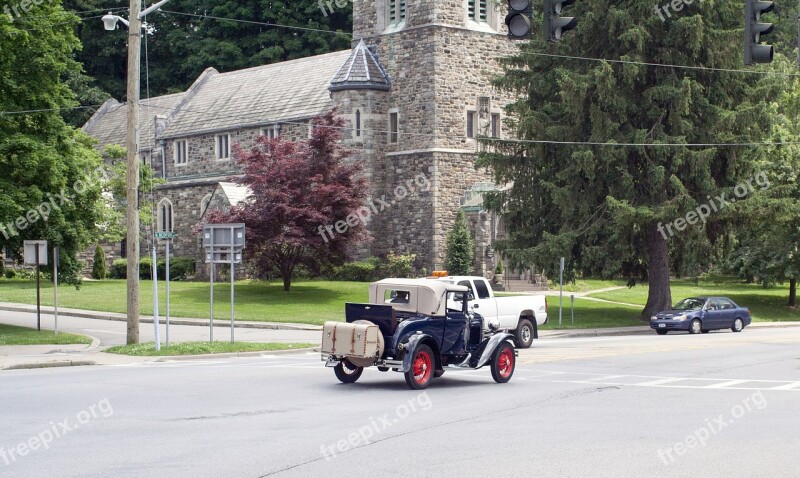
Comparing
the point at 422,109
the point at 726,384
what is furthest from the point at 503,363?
the point at 422,109

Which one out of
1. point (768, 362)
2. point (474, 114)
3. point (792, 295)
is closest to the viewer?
point (768, 362)

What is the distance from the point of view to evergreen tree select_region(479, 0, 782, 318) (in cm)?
3891

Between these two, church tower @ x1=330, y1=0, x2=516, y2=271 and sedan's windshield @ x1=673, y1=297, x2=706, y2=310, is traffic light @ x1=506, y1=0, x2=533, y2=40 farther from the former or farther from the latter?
church tower @ x1=330, y1=0, x2=516, y2=271

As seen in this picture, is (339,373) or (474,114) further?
(474,114)

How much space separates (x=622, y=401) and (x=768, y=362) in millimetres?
8654

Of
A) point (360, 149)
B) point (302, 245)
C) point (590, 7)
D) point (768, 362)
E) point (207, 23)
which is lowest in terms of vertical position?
point (768, 362)

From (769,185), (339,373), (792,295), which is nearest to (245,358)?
(339,373)

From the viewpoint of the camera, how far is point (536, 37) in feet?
139

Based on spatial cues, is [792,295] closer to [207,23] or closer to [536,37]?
[536,37]

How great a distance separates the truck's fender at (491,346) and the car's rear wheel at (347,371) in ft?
6.91

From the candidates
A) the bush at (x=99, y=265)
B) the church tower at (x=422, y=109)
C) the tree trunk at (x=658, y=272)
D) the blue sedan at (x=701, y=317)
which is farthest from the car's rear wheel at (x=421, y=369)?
the bush at (x=99, y=265)

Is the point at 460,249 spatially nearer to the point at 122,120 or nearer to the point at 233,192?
the point at 233,192

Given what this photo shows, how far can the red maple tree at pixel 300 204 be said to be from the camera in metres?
46.5

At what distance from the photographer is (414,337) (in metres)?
17.8
